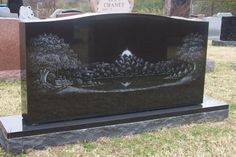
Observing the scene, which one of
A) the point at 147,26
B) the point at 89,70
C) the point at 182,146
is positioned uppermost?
the point at 147,26

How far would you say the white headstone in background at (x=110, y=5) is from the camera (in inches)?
259

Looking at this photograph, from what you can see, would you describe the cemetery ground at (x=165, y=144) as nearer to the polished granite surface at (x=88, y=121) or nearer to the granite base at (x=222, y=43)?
the polished granite surface at (x=88, y=121)

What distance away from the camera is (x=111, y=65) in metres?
4.16

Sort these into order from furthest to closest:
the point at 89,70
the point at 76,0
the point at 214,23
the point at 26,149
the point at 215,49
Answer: the point at 76,0, the point at 214,23, the point at 215,49, the point at 89,70, the point at 26,149

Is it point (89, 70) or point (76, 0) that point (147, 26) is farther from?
point (76, 0)

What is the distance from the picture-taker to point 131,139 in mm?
4105

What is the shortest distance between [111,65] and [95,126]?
0.62 metres

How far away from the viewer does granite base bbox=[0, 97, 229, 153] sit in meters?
3.72

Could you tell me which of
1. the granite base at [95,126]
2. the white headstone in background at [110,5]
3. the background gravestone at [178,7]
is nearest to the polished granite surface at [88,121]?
the granite base at [95,126]

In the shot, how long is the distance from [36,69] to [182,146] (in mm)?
1526

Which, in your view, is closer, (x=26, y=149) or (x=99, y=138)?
(x=26, y=149)

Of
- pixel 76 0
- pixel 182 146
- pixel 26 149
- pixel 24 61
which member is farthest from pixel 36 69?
pixel 76 0

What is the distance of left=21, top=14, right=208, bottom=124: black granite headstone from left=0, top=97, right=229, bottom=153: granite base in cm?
11

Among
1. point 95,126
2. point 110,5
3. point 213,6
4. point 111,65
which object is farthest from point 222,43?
point 213,6
